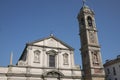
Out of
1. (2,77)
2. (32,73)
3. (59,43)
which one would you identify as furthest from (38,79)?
(59,43)

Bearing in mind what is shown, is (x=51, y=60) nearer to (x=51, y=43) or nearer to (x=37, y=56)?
(x=37, y=56)

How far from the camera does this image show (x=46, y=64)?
26188 millimetres

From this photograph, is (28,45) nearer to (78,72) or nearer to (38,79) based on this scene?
(38,79)

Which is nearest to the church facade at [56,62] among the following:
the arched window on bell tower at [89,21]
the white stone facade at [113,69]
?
the arched window on bell tower at [89,21]

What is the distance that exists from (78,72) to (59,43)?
545 cm

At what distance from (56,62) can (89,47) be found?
5706 millimetres

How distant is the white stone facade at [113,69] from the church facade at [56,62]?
4.50m

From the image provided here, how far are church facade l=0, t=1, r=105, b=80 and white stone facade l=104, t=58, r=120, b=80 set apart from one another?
4498 millimetres

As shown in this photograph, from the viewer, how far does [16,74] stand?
2400cm

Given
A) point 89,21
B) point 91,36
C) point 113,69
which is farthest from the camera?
point 113,69

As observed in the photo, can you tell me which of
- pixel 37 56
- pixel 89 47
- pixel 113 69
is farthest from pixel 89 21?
pixel 37 56

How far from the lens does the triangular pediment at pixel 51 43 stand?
27281 millimetres

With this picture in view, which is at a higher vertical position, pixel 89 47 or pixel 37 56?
pixel 89 47

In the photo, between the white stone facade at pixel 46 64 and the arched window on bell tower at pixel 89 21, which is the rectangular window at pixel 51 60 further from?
the arched window on bell tower at pixel 89 21
